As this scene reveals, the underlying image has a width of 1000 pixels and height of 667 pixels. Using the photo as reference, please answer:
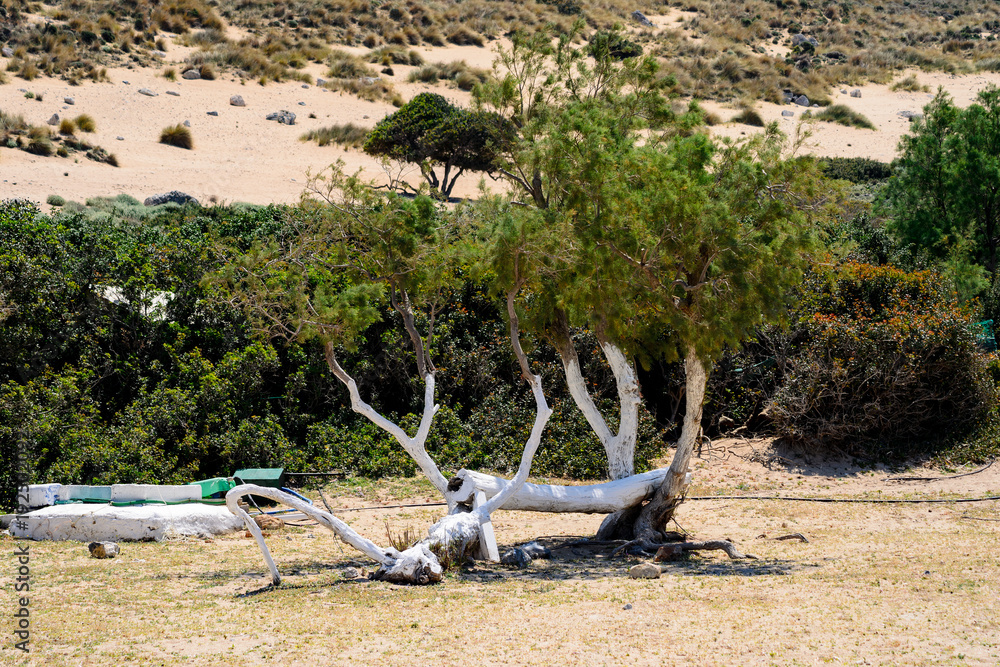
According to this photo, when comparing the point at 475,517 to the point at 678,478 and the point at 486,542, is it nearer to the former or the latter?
the point at 486,542

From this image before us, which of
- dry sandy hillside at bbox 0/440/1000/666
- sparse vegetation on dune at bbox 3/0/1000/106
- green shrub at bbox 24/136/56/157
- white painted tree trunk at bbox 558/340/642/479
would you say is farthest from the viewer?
sparse vegetation on dune at bbox 3/0/1000/106

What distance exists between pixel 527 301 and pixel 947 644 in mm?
6013

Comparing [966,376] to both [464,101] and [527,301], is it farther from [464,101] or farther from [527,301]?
[464,101]

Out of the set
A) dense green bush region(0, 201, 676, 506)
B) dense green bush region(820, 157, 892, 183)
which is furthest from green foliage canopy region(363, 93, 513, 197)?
dense green bush region(0, 201, 676, 506)

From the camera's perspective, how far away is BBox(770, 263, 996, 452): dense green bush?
569 inches

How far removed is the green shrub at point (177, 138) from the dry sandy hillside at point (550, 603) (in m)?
24.6

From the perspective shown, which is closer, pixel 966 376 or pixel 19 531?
pixel 19 531

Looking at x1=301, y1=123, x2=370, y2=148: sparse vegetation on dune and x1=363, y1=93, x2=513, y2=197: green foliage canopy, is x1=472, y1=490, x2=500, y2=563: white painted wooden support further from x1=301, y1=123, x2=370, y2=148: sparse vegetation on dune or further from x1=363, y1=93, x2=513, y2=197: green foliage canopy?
x1=301, y1=123, x2=370, y2=148: sparse vegetation on dune

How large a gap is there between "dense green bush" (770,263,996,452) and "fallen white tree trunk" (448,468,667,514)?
17.5ft

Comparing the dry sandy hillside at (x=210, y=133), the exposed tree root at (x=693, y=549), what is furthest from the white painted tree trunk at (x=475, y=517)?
the dry sandy hillside at (x=210, y=133)

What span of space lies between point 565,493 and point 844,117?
1535 inches

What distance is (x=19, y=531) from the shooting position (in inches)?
386

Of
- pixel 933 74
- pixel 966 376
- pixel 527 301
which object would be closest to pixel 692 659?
pixel 527 301

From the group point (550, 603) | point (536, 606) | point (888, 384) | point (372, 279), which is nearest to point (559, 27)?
point (888, 384)
